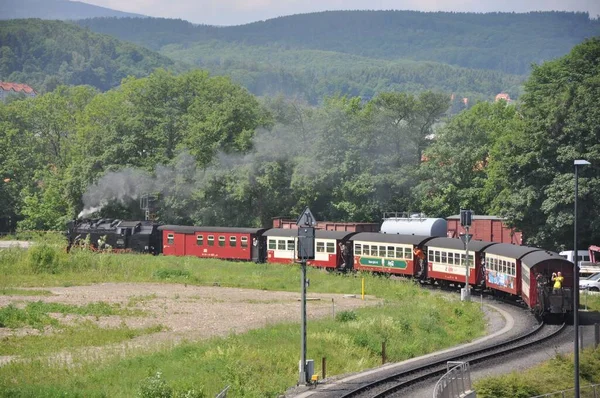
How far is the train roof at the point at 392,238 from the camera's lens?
62606mm

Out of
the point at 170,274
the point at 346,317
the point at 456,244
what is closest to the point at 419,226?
the point at 456,244

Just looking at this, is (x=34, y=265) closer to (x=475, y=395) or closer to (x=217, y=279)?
(x=217, y=279)

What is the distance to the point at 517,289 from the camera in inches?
1970

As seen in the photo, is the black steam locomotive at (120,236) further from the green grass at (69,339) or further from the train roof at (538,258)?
the train roof at (538,258)

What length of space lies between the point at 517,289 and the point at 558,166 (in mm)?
23248

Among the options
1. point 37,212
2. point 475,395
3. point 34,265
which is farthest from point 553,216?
point 37,212

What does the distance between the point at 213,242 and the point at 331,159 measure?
17.7 metres

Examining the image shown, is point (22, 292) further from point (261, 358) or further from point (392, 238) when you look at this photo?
point (261, 358)

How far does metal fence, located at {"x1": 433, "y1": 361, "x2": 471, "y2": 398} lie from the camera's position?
2591 centimetres

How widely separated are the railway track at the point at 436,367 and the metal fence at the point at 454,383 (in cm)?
244

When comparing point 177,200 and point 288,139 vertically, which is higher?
point 288,139

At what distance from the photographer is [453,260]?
58.3 metres

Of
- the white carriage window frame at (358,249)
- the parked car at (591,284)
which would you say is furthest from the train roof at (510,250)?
the white carriage window frame at (358,249)

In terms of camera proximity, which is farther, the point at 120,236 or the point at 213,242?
the point at 120,236
